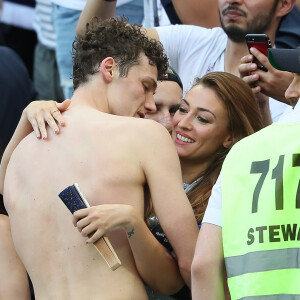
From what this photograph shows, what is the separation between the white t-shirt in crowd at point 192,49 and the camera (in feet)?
18.5

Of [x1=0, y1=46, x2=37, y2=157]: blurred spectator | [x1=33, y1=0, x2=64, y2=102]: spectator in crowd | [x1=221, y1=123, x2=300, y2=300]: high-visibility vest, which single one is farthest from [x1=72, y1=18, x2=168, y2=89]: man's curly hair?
[x1=33, y1=0, x2=64, y2=102]: spectator in crowd

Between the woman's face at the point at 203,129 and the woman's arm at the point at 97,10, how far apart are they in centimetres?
128

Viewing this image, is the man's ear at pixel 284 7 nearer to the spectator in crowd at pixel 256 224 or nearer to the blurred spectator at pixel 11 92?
the blurred spectator at pixel 11 92

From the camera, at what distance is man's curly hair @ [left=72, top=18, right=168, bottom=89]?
13.5 ft

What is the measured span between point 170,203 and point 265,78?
1308 millimetres

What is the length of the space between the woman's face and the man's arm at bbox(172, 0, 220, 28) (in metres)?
1.68

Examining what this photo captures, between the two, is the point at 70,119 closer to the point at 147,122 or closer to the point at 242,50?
the point at 147,122

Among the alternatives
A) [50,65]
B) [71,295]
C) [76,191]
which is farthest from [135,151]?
[50,65]

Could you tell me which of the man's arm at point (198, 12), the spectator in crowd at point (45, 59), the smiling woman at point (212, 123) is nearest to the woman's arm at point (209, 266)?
the smiling woman at point (212, 123)

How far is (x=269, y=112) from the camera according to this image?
16.4ft

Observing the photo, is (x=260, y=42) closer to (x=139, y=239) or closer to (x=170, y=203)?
(x=170, y=203)

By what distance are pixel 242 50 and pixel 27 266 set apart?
7.44 ft

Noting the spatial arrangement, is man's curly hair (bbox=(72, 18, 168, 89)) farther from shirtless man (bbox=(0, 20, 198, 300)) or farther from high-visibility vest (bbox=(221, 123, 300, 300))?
high-visibility vest (bbox=(221, 123, 300, 300))

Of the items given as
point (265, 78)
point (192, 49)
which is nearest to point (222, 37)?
point (192, 49)
